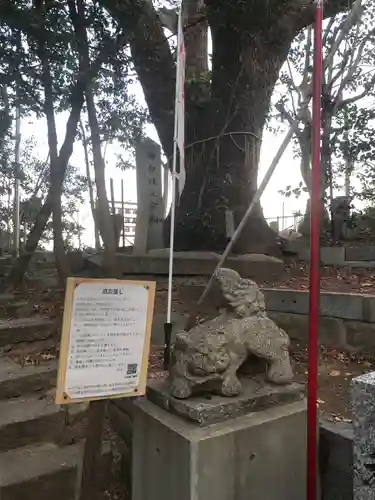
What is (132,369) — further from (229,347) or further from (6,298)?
(6,298)

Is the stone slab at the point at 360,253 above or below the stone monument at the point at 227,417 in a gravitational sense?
above

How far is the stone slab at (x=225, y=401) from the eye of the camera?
5.66 feet

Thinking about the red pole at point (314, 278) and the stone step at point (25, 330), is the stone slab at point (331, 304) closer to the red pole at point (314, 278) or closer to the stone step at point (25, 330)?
the red pole at point (314, 278)

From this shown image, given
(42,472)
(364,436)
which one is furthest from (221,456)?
(42,472)

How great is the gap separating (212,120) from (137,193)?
60.0 inches

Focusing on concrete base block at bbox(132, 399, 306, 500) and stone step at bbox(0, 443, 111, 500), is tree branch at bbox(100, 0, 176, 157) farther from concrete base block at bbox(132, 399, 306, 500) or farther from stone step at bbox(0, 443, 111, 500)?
stone step at bbox(0, 443, 111, 500)

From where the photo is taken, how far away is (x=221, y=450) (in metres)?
1.66

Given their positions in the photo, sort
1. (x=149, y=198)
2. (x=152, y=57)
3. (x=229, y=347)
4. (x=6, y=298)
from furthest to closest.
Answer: (x=149, y=198) < (x=152, y=57) < (x=6, y=298) < (x=229, y=347)

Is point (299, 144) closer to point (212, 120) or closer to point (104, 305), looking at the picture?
point (212, 120)

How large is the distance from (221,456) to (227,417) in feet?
0.51

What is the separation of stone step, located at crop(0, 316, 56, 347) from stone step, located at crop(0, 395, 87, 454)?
2.37ft

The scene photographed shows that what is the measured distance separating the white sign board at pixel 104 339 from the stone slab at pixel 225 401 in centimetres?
28

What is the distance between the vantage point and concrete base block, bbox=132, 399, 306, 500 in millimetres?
1626

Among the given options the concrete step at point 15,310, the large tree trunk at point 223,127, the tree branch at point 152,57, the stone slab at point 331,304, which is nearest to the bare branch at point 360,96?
the large tree trunk at point 223,127
